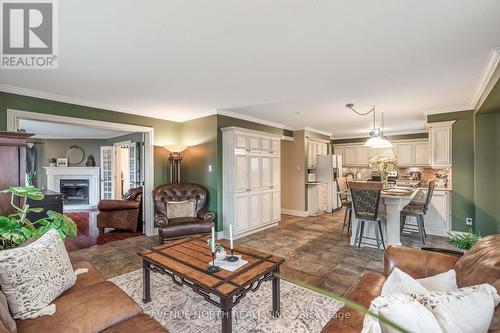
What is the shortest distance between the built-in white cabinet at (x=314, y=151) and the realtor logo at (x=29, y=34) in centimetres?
565

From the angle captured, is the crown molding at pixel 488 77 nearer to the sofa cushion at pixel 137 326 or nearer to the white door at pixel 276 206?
the sofa cushion at pixel 137 326

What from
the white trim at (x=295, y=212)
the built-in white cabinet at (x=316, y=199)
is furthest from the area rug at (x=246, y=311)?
the built-in white cabinet at (x=316, y=199)

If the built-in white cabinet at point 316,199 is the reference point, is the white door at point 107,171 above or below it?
above

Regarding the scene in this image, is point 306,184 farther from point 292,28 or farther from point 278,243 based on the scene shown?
point 292,28

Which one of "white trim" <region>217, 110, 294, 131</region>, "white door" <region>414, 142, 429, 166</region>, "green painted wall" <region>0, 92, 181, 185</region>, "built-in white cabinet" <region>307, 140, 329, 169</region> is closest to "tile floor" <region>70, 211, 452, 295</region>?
"green painted wall" <region>0, 92, 181, 185</region>

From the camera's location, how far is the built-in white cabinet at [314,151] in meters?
6.79

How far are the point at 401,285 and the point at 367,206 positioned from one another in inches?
102

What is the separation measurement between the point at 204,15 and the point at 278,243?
3.60 m

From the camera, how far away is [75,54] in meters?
2.34

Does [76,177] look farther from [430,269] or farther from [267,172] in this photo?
[430,269]

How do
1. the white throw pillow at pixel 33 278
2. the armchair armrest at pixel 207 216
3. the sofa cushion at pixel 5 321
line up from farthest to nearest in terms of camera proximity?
1. the armchair armrest at pixel 207 216
2. the white throw pillow at pixel 33 278
3. the sofa cushion at pixel 5 321

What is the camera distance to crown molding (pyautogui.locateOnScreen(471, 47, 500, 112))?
2.40m

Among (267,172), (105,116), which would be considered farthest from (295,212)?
(105,116)

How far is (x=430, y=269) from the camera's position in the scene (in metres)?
1.70
